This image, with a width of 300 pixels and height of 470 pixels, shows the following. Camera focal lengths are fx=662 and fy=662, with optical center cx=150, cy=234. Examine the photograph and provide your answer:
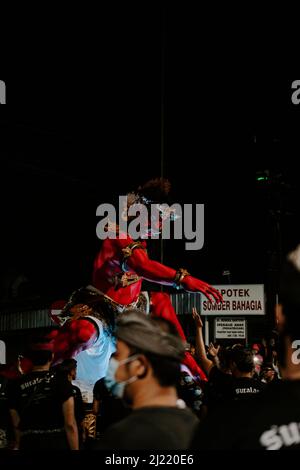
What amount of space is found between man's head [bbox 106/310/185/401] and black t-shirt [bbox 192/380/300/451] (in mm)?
693

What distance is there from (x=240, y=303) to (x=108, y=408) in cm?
951

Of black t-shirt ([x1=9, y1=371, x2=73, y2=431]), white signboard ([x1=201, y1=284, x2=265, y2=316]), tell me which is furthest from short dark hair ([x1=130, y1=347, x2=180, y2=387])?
white signboard ([x1=201, y1=284, x2=265, y2=316])

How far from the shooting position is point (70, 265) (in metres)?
25.5

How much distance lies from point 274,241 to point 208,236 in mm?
9587

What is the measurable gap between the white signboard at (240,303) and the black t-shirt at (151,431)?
12422 mm

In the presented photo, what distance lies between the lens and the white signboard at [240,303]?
1504cm

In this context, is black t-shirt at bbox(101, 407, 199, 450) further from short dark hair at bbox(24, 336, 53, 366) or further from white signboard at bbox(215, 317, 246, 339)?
white signboard at bbox(215, 317, 246, 339)

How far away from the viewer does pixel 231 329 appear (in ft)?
44.0

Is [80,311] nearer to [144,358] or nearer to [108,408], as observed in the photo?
[108,408]

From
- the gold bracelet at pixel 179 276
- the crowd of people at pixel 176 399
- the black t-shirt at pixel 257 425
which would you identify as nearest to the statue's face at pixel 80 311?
the gold bracelet at pixel 179 276

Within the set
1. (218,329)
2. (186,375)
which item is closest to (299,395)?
(186,375)

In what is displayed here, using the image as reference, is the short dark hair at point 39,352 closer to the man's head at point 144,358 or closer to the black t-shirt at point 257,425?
the man's head at point 144,358

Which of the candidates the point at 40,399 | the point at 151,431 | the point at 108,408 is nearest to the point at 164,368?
the point at 151,431

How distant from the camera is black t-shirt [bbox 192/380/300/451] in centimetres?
199
